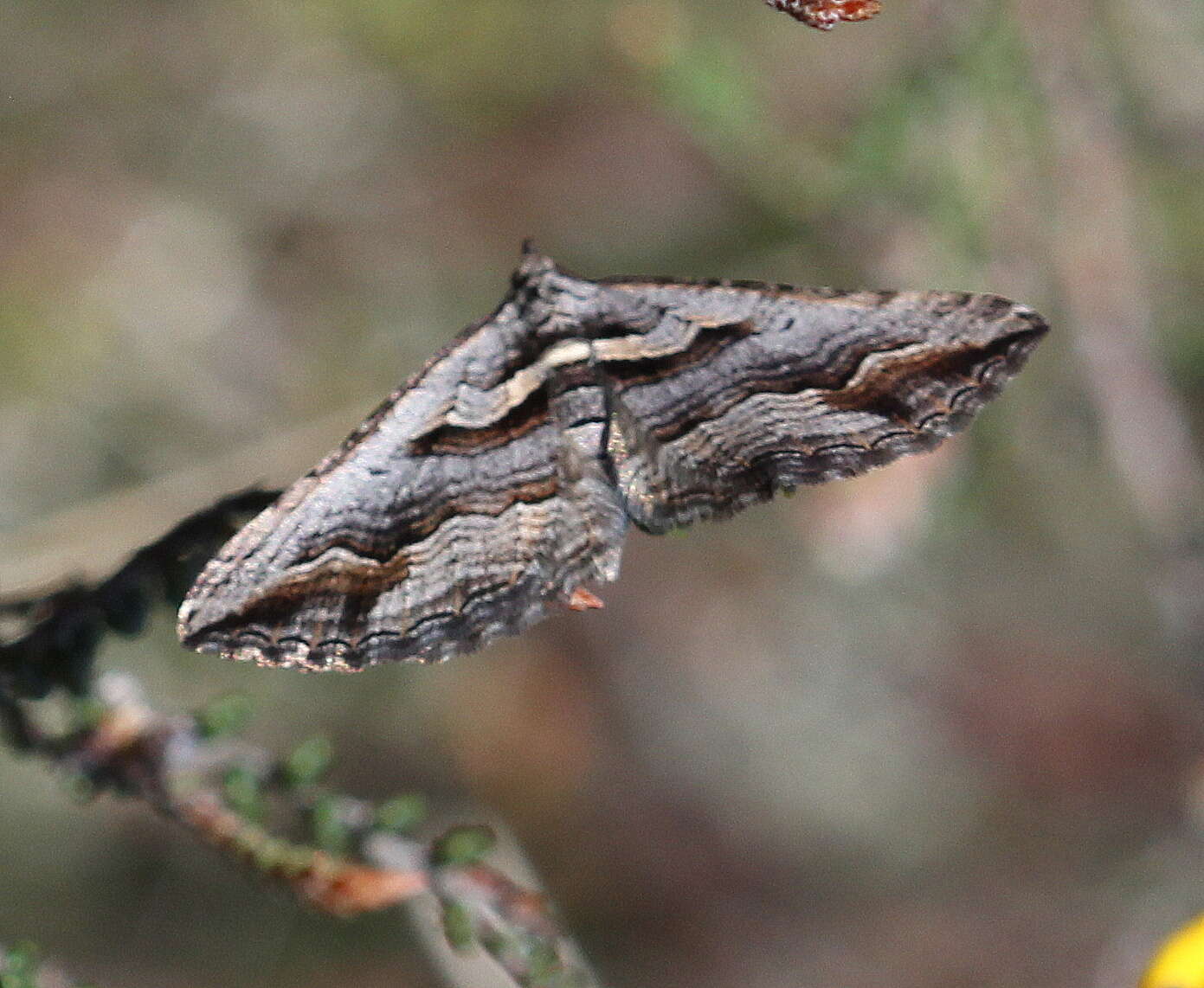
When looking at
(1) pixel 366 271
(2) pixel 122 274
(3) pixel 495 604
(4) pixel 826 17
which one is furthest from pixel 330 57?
(4) pixel 826 17


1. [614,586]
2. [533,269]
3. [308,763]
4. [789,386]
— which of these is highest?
[614,586]

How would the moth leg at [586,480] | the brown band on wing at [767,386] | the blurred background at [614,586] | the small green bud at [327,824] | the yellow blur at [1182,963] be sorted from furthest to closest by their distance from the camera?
1. the blurred background at [614,586]
2. the brown band on wing at [767,386]
3. the moth leg at [586,480]
4. the small green bud at [327,824]
5. the yellow blur at [1182,963]

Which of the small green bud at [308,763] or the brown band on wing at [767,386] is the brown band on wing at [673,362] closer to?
the brown band on wing at [767,386]

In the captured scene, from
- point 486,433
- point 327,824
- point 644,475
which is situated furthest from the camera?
point 486,433

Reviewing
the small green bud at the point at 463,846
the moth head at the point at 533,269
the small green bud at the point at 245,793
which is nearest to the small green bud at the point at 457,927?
the small green bud at the point at 463,846

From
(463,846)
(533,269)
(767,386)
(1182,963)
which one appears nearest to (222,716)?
(463,846)

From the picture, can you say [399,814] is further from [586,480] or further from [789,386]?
[789,386]
